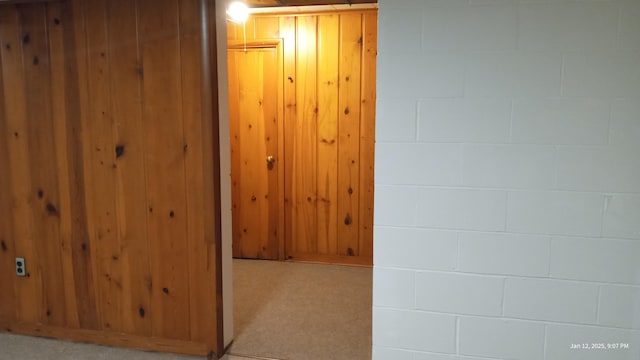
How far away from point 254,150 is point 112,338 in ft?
7.11

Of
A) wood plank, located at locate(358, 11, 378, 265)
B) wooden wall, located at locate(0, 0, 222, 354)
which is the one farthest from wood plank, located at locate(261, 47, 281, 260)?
wooden wall, located at locate(0, 0, 222, 354)

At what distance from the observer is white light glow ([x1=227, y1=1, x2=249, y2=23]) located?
3.82 meters

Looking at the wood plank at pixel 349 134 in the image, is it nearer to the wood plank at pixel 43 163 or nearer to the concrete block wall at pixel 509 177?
the wood plank at pixel 43 163

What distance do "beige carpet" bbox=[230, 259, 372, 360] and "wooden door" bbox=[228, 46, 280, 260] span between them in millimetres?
258

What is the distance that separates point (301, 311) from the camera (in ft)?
10.9

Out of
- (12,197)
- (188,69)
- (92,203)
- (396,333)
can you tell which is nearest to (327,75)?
(188,69)

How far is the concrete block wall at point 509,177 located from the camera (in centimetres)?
154

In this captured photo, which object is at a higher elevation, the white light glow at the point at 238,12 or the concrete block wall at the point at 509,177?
the white light glow at the point at 238,12

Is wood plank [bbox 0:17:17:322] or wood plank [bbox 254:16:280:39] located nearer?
wood plank [bbox 0:17:17:322]

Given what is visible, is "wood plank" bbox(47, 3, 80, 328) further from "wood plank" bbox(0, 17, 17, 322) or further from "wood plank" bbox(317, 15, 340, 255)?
"wood plank" bbox(317, 15, 340, 255)

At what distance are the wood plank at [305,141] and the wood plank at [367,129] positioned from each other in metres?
0.45

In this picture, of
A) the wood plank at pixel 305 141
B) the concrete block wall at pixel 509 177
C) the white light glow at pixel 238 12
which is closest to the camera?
the concrete block wall at pixel 509 177

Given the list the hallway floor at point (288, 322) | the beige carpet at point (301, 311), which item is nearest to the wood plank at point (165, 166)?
the hallway floor at point (288, 322)

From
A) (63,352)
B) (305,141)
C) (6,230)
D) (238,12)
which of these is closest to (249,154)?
(305,141)
